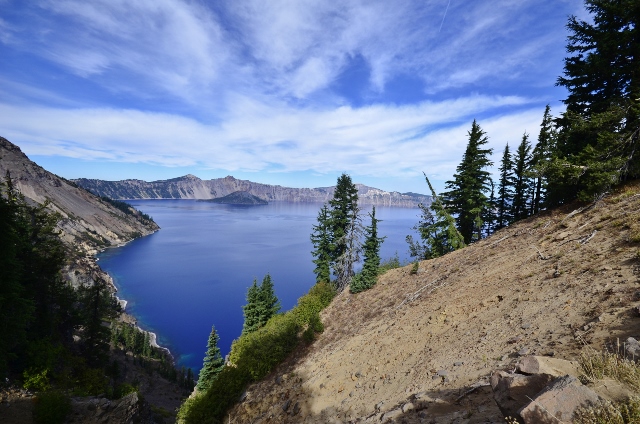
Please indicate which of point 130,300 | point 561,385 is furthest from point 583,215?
point 130,300

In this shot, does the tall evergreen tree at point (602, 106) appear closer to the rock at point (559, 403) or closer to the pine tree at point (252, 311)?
the rock at point (559, 403)

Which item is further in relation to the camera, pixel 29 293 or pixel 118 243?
pixel 118 243

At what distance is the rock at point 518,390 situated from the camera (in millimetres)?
4531

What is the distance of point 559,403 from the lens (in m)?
3.70

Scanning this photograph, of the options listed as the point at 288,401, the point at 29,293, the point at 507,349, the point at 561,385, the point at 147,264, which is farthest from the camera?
the point at 147,264

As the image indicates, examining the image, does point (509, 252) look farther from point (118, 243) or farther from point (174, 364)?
point (118, 243)

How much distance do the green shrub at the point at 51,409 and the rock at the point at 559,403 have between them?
72.9 feet

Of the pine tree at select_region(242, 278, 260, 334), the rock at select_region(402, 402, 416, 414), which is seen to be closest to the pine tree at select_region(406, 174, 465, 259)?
the pine tree at select_region(242, 278, 260, 334)

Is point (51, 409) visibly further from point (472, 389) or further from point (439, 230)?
point (439, 230)

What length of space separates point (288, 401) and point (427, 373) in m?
7.28

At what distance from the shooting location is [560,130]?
70.4ft

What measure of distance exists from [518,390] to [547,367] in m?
0.73

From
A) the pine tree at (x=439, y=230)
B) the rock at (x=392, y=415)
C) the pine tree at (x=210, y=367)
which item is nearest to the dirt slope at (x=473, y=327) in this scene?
the rock at (x=392, y=415)

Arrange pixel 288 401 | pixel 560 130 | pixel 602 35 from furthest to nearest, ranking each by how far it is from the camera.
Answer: pixel 560 130, pixel 602 35, pixel 288 401
